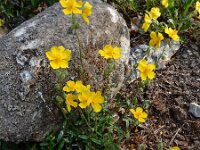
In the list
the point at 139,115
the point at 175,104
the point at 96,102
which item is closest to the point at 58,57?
the point at 96,102

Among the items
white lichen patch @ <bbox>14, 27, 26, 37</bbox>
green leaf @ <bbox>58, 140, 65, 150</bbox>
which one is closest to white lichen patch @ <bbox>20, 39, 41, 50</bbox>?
white lichen patch @ <bbox>14, 27, 26, 37</bbox>

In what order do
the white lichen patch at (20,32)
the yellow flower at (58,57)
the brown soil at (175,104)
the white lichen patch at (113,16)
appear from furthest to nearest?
the white lichen patch at (113,16) < the brown soil at (175,104) < the white lichen patch at (20,32) < the yellow flower at (58,57)

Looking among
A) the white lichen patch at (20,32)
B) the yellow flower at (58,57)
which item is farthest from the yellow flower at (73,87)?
the white lichen patch at (20,32)

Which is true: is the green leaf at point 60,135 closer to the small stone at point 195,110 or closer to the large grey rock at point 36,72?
the large grey rock at point 36,72

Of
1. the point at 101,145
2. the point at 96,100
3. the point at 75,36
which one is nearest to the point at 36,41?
the point at 75,36

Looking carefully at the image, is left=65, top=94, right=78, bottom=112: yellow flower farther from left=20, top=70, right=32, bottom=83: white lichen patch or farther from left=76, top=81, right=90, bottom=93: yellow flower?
left=20, top=70, right=32, bottom=83: white lichen patch
